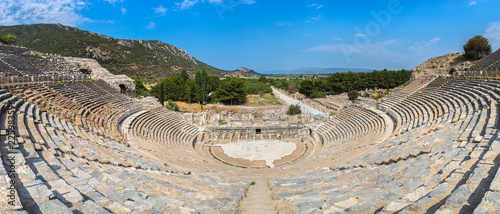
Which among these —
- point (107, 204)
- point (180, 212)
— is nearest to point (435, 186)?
point (180, 212)

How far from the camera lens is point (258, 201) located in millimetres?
7477

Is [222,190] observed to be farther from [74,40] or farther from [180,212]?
[74,40]

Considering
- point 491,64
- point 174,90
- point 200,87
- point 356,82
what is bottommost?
point 174,90

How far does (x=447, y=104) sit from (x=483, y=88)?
2226mm

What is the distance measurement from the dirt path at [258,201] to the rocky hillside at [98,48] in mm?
72065

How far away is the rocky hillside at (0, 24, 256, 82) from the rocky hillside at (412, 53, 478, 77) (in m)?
69.8

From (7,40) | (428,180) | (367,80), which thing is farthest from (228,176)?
(367,80)

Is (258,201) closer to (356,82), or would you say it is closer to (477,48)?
(477,48)

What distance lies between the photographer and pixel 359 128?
20.2 m

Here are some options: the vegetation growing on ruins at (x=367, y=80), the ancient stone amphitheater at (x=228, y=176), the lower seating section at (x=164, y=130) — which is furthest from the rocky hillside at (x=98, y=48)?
the ancient stone amphitheater at (x=228, y=176)

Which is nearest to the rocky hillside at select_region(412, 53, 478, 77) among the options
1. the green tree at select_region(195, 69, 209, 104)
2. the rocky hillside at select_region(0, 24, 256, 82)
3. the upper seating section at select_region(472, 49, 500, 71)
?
the upper seating section at select_region(472, 49, 500, 71)

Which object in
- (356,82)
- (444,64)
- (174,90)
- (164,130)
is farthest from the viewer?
(356,82)

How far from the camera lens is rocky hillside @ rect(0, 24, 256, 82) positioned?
68.2m

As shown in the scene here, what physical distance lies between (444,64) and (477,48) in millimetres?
5664
